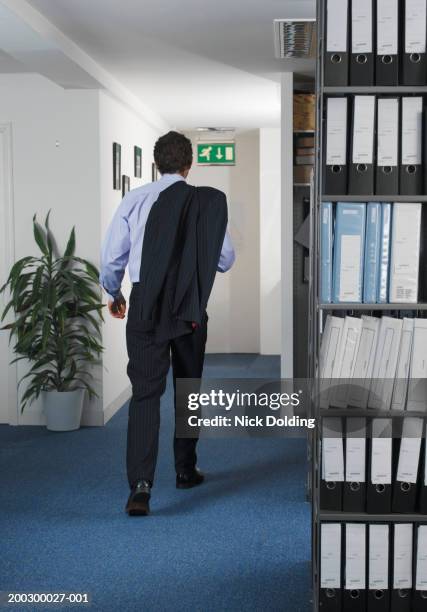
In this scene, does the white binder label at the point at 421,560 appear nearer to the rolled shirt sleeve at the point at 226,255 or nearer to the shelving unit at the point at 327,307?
the shelving unit at the point at 327,307

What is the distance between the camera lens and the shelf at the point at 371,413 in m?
2.48

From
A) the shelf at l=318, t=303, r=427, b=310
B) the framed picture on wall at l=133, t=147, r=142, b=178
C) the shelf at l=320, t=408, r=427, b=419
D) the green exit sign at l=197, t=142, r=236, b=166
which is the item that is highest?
the green exit sign at l=197, t=142, r=236, b=166

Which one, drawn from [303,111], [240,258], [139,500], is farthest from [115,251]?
[240,258]

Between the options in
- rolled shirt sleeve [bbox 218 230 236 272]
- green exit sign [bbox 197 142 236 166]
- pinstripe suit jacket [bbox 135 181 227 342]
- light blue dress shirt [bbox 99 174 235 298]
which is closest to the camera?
pinstripe suit jacket [bbox 135 181 227 342]

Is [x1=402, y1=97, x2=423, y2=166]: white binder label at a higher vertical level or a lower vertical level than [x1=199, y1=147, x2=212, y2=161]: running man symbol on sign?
lower

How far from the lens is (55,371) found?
233 inches

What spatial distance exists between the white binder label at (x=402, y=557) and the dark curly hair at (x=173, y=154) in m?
1.93

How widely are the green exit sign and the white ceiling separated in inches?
62.4

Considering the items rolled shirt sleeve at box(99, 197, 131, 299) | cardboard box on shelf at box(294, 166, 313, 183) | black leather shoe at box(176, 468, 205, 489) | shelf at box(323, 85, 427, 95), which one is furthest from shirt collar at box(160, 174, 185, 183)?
cardboard box on shelf at box(294, 166, 313, 183)

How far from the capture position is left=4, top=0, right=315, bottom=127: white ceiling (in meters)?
4.20

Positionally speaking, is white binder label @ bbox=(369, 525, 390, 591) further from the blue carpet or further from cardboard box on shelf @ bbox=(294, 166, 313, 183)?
cardboard box on shelf @ bbox=(294, 166, 313, 183)

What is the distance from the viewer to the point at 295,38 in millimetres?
4520

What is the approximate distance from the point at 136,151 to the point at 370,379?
5133 mm

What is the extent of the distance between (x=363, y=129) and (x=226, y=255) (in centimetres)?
157
